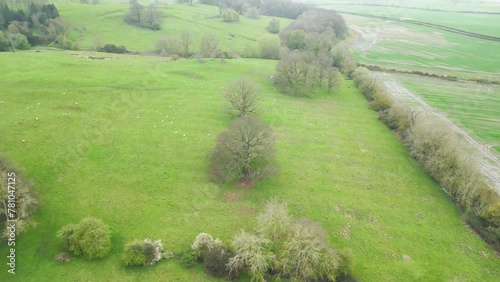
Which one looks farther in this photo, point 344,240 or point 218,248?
point 344,240

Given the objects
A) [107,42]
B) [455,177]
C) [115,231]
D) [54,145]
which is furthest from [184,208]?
[107,42]

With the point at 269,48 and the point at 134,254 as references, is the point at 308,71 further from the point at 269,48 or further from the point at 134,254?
the point at 134,254

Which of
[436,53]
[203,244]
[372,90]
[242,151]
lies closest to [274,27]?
[436,53]

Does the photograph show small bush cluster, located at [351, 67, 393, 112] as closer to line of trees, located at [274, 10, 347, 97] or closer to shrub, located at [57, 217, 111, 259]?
line of trees, located at [274, 10, 347, 97]

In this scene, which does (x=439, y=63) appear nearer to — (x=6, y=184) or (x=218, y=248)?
(x=218, y=248)

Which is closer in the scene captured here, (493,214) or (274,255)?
(274,255)

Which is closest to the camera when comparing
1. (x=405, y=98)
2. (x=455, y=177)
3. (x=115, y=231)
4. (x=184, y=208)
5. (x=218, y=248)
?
(x=218, y=248)
